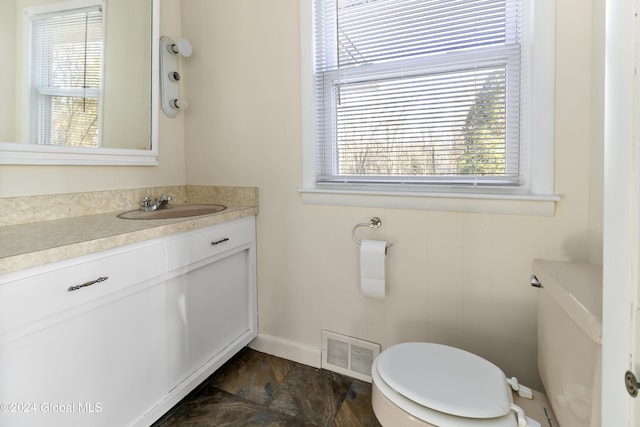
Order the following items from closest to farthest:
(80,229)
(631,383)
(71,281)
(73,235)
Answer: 1. (631,383)
2. (71,281)
3. (73,235)
4. (80,229)

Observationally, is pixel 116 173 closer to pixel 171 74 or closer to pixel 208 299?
pixel 171 74

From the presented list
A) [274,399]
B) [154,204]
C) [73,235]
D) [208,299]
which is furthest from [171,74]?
[274,399]

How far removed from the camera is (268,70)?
1.72 meters

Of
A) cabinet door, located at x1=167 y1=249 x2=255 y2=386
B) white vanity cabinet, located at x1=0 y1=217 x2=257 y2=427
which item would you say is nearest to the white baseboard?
cabinet door, located at x1=167 y1=249 x2=255 y2=386

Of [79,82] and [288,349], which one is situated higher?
[79,82]

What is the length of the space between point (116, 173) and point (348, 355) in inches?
59.2

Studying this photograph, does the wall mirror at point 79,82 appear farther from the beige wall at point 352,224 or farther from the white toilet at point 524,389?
the white toilet at point 524,389

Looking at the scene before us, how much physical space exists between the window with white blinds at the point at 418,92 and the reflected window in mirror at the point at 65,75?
1.02m

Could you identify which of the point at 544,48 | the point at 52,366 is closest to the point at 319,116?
the point at 544,48

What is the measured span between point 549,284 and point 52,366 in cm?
143

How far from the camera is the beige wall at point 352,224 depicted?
1.17m

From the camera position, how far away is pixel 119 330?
3.63 feet

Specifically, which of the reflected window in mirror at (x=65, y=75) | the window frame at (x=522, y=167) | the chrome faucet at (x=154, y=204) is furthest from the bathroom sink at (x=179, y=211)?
the window frame at (x=522, y=167)

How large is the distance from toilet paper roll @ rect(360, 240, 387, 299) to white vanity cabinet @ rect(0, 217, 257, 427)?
66 centimetres
